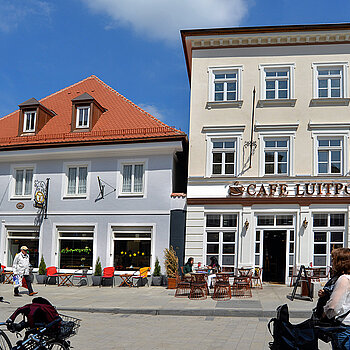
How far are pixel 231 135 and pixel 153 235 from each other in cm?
529

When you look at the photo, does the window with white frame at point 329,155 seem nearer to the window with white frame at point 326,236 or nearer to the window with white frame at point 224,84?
the window with white frame at point 326,236

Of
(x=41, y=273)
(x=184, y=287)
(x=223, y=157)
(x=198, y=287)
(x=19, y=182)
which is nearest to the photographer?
(x=198, y=287)

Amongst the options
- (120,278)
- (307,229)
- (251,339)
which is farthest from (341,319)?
(120,278)

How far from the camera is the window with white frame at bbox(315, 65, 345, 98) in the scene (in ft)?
63.2

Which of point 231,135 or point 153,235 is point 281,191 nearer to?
point 231,135

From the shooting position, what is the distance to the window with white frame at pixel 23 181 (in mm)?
21719

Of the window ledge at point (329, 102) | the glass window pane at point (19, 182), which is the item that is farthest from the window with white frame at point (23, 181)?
the window ledge at point (329, 102)

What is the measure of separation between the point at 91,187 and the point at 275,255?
8389mm

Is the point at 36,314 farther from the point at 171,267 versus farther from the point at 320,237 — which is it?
the point at 320,237

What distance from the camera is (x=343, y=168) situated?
729 inches

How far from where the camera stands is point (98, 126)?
21.7 meters

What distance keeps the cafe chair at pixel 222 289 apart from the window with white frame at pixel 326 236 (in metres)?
4.73

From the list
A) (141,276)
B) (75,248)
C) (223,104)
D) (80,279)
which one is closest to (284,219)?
(223,104)

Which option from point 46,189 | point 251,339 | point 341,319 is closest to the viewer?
point 341,319
